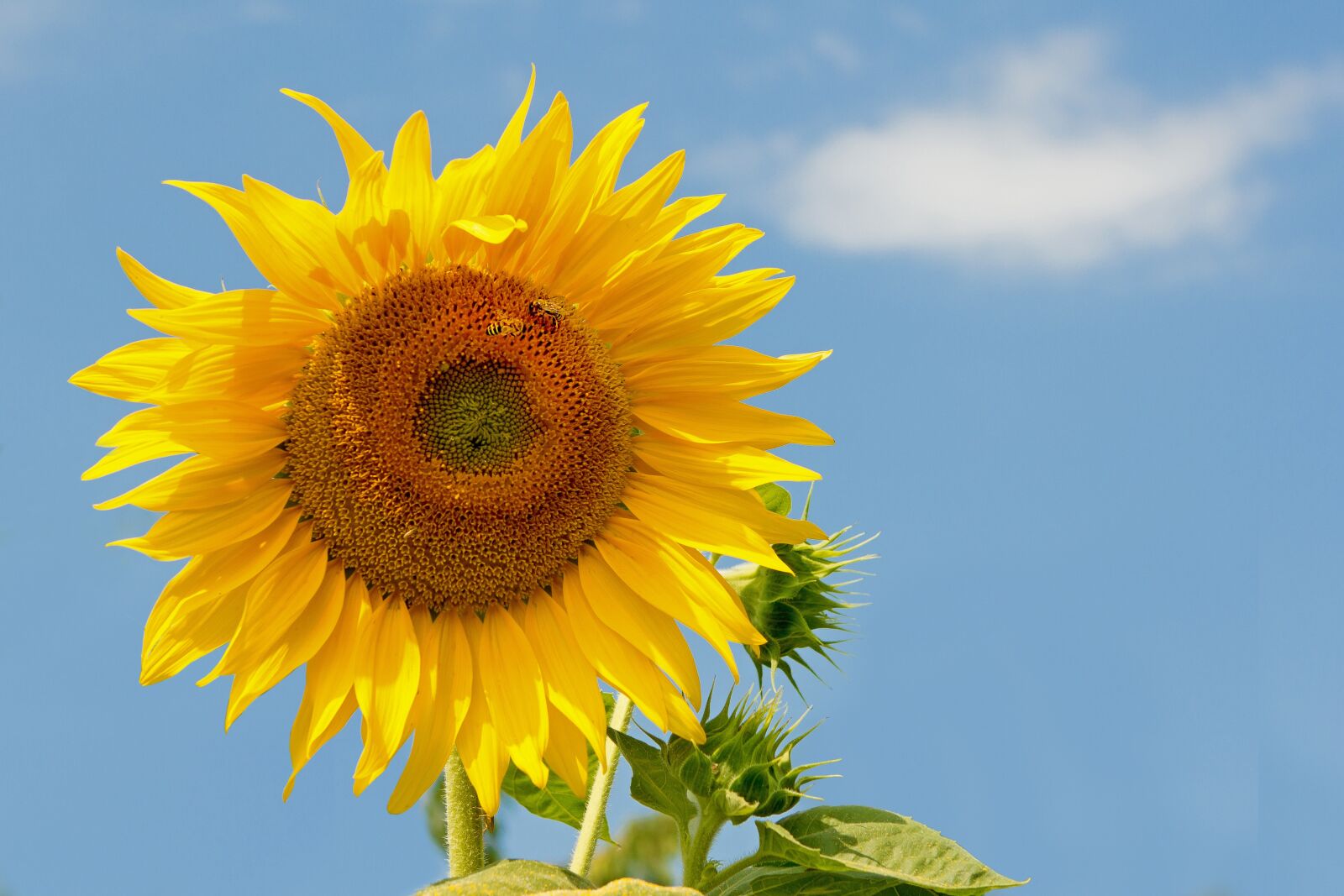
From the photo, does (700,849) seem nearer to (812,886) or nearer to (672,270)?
(812,886)

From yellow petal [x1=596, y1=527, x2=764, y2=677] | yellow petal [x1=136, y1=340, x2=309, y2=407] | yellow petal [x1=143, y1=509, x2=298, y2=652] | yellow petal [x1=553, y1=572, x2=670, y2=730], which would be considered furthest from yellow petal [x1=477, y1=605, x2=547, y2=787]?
yellow petal [x1=136, y1=340, x2=309, y2=407]

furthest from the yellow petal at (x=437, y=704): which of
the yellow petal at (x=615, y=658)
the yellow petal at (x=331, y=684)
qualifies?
the yellow petal at (x=615, y=658)

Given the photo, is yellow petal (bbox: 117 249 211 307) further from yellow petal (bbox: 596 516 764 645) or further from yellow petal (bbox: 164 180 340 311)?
yellow petal (bbox: 596 516 764 645)

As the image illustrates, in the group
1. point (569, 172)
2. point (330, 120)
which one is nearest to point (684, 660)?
point (569, 172)

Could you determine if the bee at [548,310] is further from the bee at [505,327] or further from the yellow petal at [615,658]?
the yellow petal at [615,658]

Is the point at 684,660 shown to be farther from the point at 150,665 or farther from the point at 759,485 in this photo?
the point at 150,665
